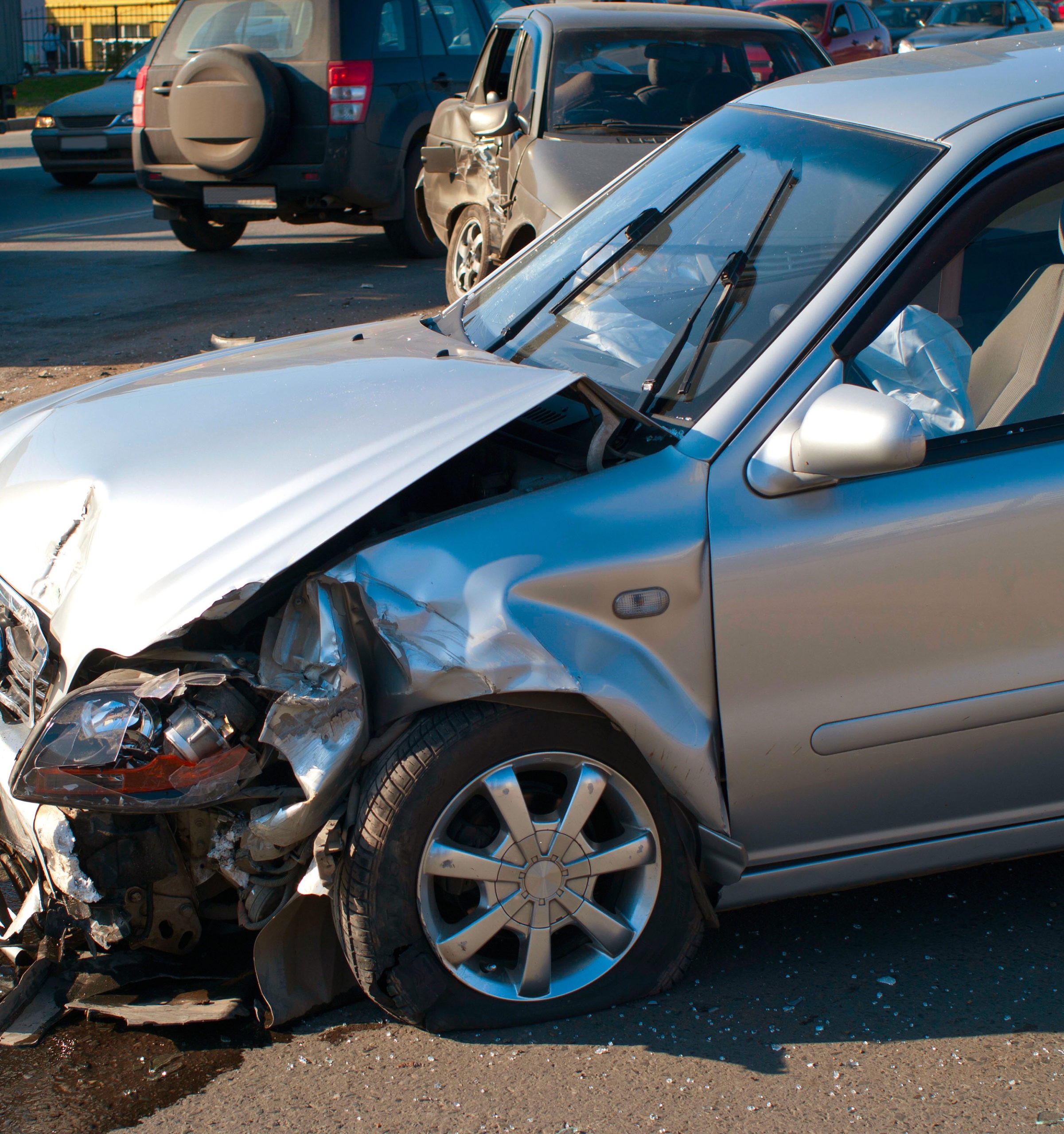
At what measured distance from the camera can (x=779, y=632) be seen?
2.36 meters

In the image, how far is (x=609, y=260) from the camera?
10.5ft

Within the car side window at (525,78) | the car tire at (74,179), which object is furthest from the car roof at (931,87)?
the car tire at (74,179)

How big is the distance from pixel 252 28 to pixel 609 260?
8.01m

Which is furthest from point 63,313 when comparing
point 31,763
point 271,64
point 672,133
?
point 31,763

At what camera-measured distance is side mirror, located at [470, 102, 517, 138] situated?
6883 millimetres

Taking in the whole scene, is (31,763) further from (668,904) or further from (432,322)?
(432,322)

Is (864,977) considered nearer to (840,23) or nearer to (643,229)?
(643,229)

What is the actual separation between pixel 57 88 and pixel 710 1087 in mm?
30754

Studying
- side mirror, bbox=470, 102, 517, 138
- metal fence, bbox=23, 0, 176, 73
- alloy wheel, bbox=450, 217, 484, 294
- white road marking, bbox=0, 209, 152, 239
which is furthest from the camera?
metal fence, bbox=23, 0, 176, 73

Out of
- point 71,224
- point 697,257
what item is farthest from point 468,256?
point 71,224

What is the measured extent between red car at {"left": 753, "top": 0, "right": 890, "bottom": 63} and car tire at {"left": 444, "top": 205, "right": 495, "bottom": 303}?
11048mm

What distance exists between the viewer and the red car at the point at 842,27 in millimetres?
17094

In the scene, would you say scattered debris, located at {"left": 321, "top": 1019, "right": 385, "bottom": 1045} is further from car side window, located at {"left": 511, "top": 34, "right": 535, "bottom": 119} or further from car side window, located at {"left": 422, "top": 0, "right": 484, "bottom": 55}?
car side window, located at {"left": 422, "top": 0, "right": 484, "bottom": 55}

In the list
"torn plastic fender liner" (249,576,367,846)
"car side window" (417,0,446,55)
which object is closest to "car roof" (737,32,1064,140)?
"torn plastic fender liner" (249,576,367,846)
